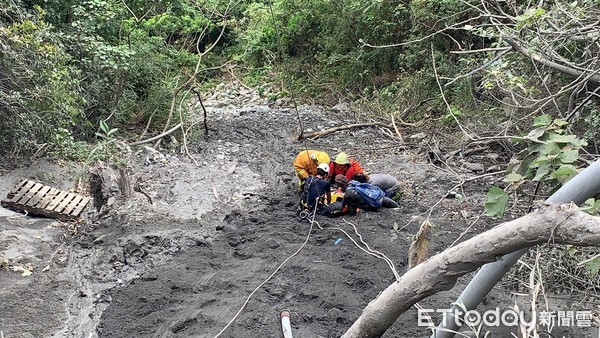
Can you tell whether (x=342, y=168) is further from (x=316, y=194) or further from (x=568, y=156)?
(x=568, y=156)

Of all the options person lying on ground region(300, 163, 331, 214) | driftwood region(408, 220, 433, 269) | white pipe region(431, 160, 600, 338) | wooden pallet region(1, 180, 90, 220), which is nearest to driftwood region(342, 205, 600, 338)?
white pipe region(431, 160, 600, 338)

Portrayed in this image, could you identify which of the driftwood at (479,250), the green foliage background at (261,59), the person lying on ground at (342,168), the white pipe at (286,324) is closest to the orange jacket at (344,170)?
the person lying on ground at (342,168)

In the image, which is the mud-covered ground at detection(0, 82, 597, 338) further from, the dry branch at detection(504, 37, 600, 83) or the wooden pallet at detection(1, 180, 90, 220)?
the dry branch at detection(504, 37, 600, 83)

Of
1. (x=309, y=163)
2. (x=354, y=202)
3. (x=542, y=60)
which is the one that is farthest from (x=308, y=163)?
(x=542, y=60)

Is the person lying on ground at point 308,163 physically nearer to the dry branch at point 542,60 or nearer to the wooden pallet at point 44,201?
the wooden pallet at point 44,201

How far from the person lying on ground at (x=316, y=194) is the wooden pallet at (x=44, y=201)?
2.64m

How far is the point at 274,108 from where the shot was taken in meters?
11.9

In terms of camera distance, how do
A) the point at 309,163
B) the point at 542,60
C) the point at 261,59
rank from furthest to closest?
the point at 261,59 → the point at 309,163 → the point at 542,60

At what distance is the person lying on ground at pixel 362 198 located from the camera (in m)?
6.25

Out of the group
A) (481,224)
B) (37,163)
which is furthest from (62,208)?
(481,224)

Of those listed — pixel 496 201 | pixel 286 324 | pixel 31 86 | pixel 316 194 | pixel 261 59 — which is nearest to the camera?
pixel 496 201

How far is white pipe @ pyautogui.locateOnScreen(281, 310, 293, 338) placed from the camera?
3.85 metres

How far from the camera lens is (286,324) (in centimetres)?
392

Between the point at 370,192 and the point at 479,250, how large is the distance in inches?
167
